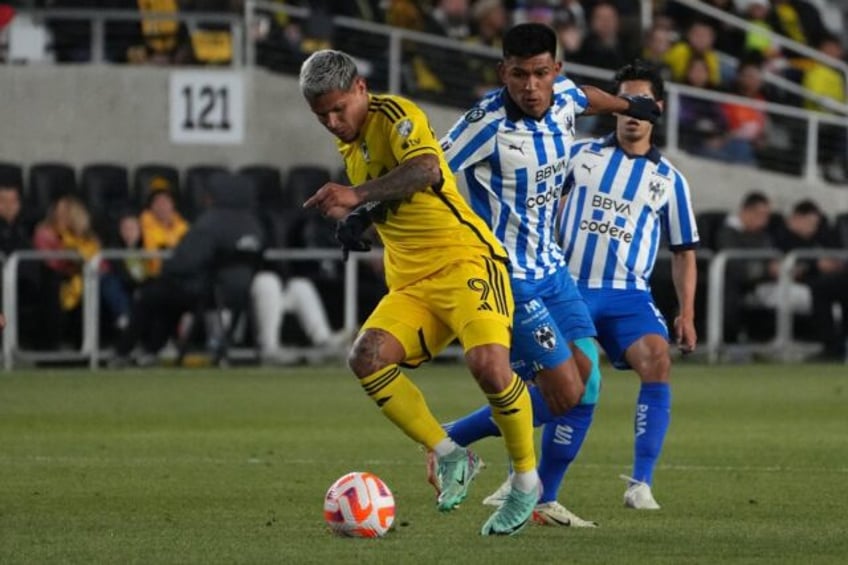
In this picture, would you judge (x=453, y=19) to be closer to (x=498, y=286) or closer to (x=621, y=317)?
(x=621, y=317)

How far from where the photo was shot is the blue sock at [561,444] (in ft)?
31.8

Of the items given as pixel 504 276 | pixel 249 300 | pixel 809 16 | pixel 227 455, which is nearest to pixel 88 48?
pixel 249 300

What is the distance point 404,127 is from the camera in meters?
8.70

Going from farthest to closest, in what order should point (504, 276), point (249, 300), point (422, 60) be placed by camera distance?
point (422, 60) < point (249, 300) < point (504, 276)

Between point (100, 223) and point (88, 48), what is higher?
point (88, 48)

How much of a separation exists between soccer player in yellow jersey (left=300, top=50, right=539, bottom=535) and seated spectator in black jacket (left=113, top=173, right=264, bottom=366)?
10666 mm

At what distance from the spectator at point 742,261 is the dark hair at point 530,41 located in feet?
39.7

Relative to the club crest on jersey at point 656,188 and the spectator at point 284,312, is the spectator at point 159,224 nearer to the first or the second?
the spectator at point 284,312

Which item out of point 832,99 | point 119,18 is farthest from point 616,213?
point 832,99

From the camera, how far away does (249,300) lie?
20.0m

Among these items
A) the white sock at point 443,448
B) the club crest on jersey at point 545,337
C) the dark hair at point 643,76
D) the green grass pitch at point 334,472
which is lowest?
the green grass pitch at point 334,472

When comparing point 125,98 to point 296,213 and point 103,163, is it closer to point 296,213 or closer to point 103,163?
point 103,163

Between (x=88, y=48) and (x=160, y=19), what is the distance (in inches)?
33.7

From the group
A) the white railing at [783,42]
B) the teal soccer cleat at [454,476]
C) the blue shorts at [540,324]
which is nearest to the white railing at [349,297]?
the white railing at [783,42]
